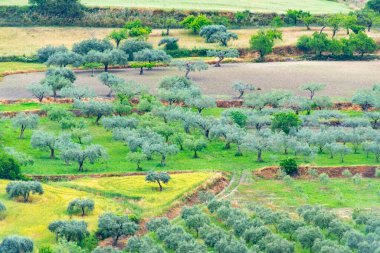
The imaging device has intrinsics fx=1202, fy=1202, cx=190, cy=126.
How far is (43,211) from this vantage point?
111250 millimetres

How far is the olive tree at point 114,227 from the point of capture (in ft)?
344

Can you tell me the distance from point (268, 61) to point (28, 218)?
95576mm

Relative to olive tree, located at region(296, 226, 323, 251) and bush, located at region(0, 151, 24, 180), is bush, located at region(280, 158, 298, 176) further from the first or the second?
bush, located at region(0, 151, 24, 180)

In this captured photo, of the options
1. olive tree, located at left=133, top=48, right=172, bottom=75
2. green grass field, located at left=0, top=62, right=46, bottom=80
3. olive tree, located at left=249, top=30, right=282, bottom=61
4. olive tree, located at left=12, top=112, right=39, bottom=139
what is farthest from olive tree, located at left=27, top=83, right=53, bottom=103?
olive tree, located at left=249, top=30, right=282, bottom=61

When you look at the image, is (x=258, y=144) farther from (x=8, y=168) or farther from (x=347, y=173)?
(x=8, y=168)

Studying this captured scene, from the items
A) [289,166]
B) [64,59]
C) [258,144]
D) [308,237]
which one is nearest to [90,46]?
[64,59]

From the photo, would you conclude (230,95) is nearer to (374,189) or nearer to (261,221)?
(374,189)

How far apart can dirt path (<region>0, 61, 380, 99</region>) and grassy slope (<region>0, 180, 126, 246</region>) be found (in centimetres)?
5037

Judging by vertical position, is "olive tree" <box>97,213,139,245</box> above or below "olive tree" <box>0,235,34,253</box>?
below

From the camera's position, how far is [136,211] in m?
115

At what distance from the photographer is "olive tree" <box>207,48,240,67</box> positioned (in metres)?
193

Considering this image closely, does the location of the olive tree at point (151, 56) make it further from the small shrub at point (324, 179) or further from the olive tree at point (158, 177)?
the olive tree at point (158, 177)

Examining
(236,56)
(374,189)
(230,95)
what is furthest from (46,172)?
(236,56)

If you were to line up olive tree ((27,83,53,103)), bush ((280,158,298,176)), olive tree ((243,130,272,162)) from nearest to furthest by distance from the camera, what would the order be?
1. bush ((280,158,298,176))
2. olive tree ((243,130,272,162))
3. olive tree ((27,83,53,103))
